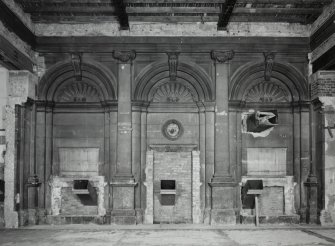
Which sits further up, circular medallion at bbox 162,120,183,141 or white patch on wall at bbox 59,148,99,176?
circular medallion at bbox 162,120,183,141

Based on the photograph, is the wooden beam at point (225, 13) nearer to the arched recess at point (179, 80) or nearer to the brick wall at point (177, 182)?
the arched recess at point (179, 80)

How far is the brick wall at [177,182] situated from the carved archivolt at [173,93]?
5.01ft

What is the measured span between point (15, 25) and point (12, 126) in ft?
8.38

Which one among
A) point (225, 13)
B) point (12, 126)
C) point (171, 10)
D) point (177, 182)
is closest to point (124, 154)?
point (177, 182)

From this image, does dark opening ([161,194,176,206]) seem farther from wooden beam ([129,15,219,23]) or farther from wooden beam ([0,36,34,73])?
wooden beam ([0,36,34,73])

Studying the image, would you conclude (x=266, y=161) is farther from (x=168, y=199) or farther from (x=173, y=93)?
(x=173, y=93)

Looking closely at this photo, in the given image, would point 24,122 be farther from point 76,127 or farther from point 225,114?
point 225,114

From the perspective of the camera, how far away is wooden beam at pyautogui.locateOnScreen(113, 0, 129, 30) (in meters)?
10.5

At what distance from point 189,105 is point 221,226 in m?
3.41

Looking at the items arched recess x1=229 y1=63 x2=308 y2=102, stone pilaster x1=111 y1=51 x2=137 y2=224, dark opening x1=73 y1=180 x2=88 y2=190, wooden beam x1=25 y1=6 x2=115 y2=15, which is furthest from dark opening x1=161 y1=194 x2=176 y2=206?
wooden beam x1=25 y1=6 x2=115 y2=15

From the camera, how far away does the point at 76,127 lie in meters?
12.2

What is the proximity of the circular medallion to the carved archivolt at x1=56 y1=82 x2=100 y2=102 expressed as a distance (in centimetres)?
212

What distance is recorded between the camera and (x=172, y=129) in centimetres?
1220

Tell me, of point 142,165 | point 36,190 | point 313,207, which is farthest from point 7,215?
point 313,207
